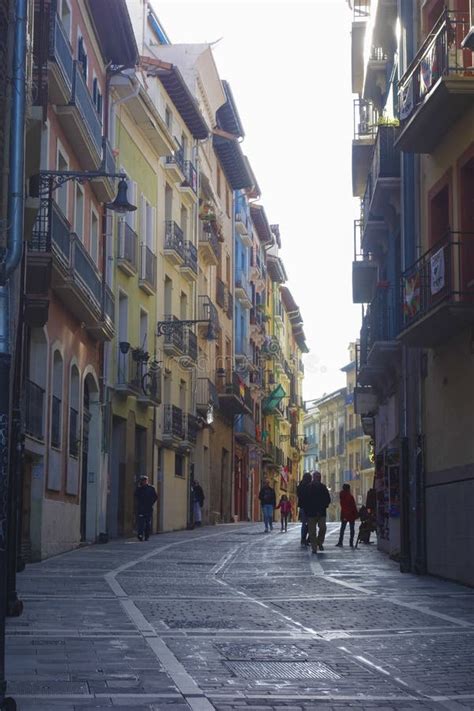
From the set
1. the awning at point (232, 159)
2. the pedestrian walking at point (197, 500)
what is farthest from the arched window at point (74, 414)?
the awning at point (232, 159)

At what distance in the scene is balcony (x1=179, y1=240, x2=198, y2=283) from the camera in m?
43.2

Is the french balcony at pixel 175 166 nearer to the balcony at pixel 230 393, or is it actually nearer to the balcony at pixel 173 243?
the balcony at pixel 173 243

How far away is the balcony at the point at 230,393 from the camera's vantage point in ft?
177

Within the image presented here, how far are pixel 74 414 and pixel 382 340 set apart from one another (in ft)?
23.4

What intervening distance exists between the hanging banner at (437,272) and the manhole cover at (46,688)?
10.9m

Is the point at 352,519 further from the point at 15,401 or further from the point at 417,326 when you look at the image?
the point at 15,401

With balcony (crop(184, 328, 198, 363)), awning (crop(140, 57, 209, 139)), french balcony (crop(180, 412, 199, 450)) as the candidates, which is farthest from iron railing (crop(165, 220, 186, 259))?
french balcony (crop(180, 412, 199, 450))

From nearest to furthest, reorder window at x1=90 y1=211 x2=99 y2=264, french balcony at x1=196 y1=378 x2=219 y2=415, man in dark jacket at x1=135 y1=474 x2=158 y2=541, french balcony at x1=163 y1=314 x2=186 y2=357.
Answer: window at x1=90 y1=211 x2=99 y2=264
man in dark jacket at x1=135 y1=474 x2=158 y2=541
french balcony at x1=163 y1=314 x2=186 y2=357
french balcony at x1=196 y1=378 x2=219 y2=415

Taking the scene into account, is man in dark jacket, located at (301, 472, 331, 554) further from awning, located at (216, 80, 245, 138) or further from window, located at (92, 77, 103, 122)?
awning, located at (216, 80, 245, 138)

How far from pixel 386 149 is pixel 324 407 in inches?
3405

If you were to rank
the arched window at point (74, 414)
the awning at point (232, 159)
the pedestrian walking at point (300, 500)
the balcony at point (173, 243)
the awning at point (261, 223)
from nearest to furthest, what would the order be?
1. the pedestrian walking at point (300, 500)
2. the arched window at point (74, 414)
3. the balcony at point (173, 243)
4. the awning at point (232, 159)
5. the awning at point (261, 223)

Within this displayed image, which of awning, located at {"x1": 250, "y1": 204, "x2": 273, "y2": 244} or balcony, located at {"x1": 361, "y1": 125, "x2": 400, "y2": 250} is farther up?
awning, located at {"x1": 250, "y1": 204, "x2": 273, "y2": 244}

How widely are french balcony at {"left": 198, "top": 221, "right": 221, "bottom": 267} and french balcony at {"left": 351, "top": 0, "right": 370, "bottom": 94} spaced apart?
14329 millimetres

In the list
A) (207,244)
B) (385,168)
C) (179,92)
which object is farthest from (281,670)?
(207,244)
